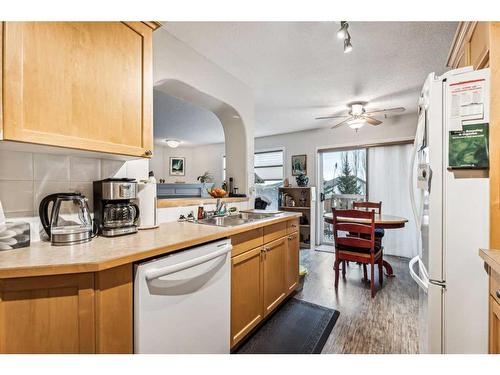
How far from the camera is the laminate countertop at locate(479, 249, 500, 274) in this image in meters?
0.93

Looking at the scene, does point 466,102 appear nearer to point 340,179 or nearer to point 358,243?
point 358,243

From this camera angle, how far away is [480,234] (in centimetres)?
112

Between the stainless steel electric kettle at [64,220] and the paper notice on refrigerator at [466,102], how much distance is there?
75.1 inches

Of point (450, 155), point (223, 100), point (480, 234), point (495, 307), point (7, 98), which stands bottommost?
point (495, 307)

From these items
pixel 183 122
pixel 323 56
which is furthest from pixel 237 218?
pixel 183 122

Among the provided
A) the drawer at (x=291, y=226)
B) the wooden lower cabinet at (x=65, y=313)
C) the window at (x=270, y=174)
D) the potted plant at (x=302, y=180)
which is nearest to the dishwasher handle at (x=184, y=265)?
the wooden lower cabinet at (x=65, y=313)

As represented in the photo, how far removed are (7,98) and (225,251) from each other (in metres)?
1.20

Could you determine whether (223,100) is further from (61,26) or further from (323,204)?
(323,204)

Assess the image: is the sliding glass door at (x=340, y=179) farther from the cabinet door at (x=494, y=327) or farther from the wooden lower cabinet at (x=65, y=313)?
the wooden lower cabinet at (x=65, y=313)

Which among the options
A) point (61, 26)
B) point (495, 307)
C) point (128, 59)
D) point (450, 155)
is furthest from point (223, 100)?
point (495, 307)

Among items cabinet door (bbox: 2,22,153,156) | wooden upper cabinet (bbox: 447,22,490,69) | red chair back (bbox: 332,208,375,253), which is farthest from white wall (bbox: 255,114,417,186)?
cabinet door (bbox: 2,22,153,156)

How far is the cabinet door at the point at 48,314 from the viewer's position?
815 mm

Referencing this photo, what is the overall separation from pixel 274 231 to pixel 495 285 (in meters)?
1.33

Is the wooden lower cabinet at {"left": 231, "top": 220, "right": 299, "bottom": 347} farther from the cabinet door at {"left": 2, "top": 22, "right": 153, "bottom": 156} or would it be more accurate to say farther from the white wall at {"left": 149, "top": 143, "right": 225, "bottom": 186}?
the white wall at {"left": 149, "top": 143, "right": 225, "bottom": 186}
